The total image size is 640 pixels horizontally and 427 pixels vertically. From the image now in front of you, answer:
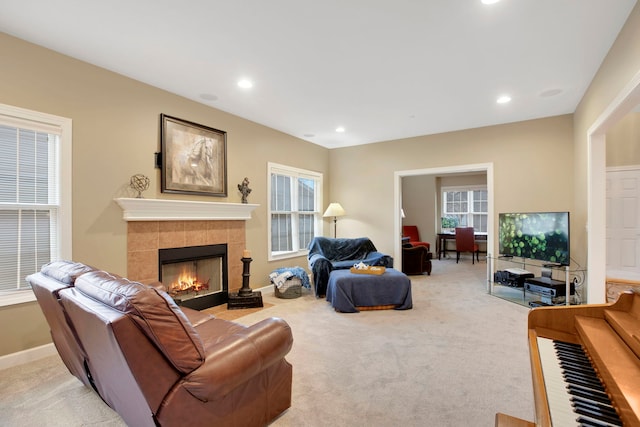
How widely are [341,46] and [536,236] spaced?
3673mm

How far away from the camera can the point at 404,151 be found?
591 centimetres

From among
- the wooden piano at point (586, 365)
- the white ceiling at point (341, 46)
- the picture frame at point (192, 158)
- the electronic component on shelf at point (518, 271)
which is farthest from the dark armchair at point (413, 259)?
the wooden piano at point (586, 365)

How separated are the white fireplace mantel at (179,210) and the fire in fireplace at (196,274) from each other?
0.39m

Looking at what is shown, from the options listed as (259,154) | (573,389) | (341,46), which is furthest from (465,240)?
(573,389)

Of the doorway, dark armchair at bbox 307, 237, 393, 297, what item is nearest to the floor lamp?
dark armchair at bbox 307, 237, 393, 297

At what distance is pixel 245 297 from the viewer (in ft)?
13.7

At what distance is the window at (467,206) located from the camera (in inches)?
353

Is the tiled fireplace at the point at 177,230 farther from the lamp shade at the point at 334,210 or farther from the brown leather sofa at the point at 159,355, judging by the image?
the lamp shade at the point at 334,210

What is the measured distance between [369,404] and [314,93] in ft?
10.6

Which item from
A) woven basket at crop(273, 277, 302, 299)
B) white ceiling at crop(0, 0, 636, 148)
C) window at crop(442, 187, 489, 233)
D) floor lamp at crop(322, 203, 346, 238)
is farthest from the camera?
window at crop(442, 187, 489, 233)

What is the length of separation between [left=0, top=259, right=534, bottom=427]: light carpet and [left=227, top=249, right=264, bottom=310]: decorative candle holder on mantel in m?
0.34

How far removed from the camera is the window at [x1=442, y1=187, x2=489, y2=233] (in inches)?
353

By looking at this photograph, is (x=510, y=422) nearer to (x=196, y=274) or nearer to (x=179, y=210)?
(x=179, y=210)

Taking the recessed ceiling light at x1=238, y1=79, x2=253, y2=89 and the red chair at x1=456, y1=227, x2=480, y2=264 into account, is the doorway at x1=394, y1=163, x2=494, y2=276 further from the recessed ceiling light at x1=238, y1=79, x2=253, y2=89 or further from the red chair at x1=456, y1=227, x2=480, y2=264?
the recessed ceiling light at x1=238, y1=79, x2=253, y2=89
